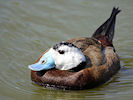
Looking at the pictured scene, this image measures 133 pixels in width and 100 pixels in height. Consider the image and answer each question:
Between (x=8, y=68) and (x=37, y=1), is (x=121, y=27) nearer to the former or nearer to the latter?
(x=37, y=1)

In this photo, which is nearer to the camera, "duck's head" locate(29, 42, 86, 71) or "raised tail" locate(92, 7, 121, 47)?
"duck's head" locate(29, 42, 86, 71)

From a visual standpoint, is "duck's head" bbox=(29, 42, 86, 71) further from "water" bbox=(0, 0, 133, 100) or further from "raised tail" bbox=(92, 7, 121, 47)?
"raised tail" bbox=(92, 7, 121, 47)

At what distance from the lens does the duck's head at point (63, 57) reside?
5.06 meters

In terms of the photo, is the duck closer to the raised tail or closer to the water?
the water

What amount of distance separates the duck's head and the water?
1.41ft

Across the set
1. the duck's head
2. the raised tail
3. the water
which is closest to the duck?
the duck's head

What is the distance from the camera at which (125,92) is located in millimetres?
4988

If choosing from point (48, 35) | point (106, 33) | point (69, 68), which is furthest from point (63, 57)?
point (48, 35)

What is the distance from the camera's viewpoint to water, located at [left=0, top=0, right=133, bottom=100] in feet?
16.5

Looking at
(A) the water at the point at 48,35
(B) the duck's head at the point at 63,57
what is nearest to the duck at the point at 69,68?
(B) the duck's head at the point at 63,57

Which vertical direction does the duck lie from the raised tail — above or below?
below

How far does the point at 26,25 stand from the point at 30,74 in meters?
2.39

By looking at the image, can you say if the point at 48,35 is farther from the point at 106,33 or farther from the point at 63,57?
the point at 63,57

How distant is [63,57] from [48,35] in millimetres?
2436
